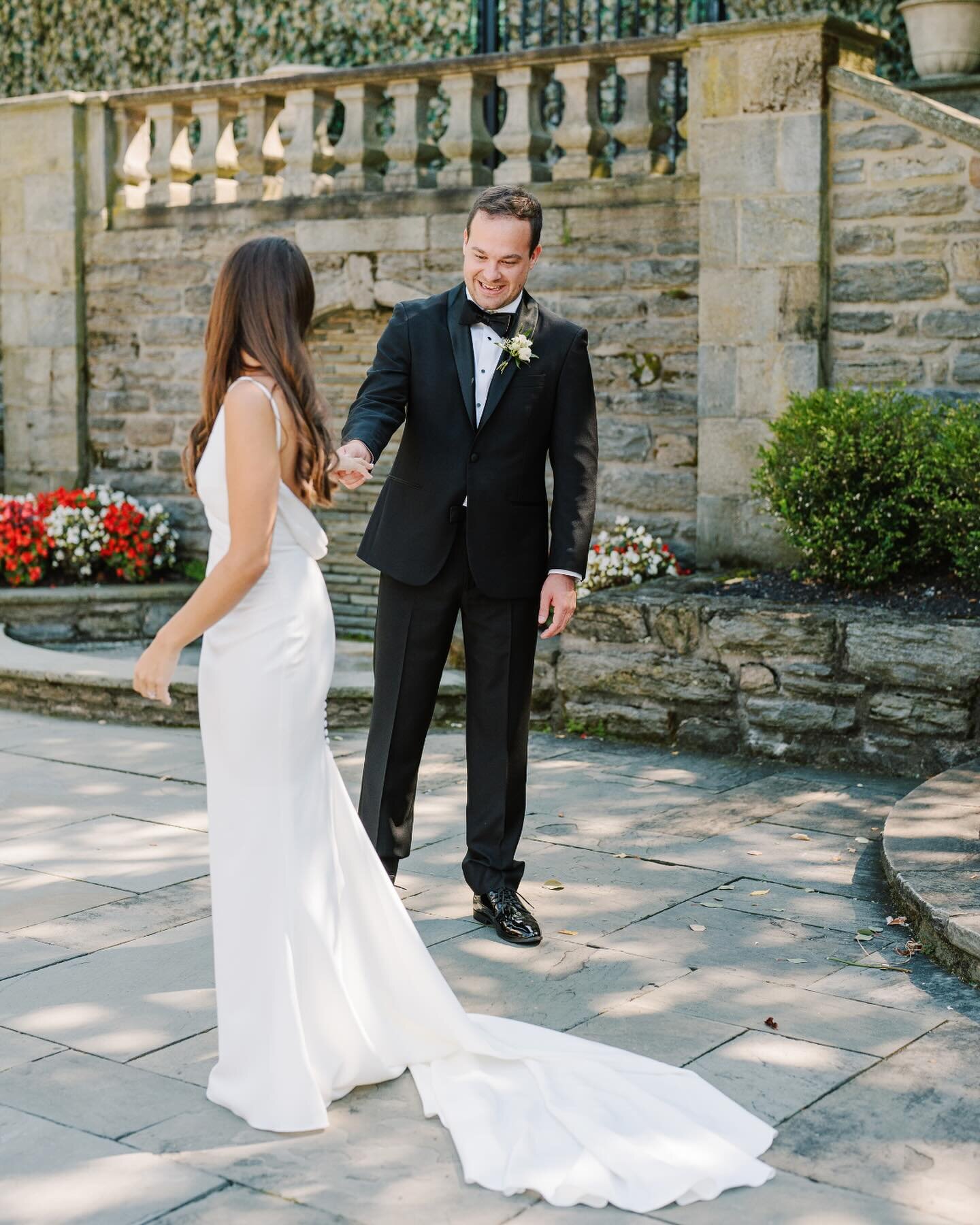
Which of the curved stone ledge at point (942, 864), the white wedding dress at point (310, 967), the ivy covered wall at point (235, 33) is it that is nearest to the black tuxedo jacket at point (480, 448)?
the white wedding dress at point (310, 967)

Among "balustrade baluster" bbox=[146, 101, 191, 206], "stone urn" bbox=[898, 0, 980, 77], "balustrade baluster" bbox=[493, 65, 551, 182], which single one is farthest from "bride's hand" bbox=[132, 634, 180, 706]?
"stone urn" bbox=[898, 0, 980, 77]

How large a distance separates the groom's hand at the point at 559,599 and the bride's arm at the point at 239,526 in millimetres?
1306

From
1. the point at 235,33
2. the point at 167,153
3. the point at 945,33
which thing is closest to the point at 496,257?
the point at 945,33

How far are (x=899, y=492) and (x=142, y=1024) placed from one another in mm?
4121

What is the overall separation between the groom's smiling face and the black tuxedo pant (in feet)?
2.17

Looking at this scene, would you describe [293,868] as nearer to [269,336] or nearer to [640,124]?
[269,336]

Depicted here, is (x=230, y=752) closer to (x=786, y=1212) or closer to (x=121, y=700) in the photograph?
(x=786, y=1212)

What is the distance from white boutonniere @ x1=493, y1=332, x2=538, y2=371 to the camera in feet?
14.6

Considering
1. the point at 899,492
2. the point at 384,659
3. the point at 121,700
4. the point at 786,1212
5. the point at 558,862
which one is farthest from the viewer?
the point at 121,700

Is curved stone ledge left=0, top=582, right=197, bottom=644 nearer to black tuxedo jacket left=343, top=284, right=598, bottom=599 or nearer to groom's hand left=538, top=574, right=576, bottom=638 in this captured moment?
black tuxedo jacket left=343, top=284, right=598, bottom=599

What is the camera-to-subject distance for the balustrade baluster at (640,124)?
8336 millimetres

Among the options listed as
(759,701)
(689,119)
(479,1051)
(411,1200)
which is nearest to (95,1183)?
(411,1200)

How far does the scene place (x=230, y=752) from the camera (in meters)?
3.37

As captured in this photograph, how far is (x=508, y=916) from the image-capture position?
452 centimetres
